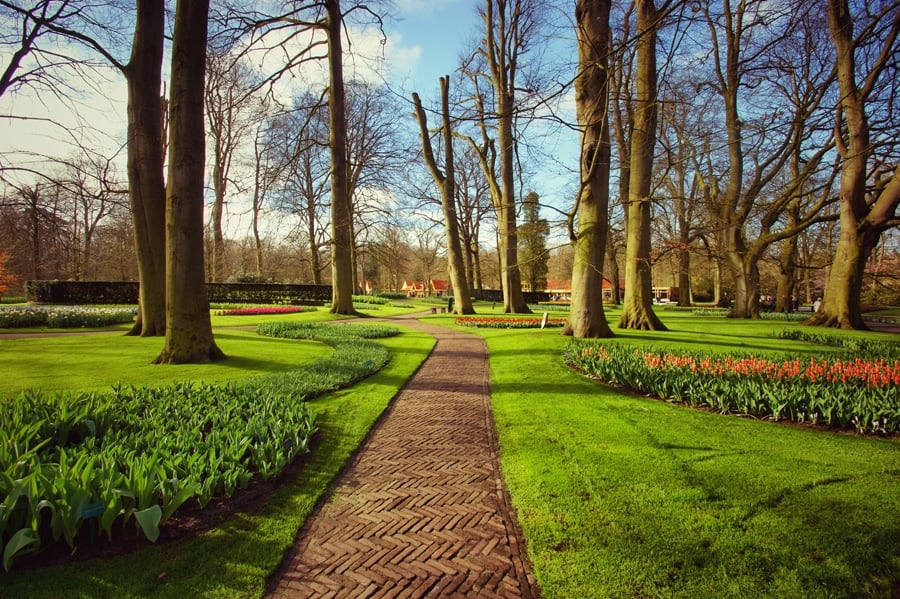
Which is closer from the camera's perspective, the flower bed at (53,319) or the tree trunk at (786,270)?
the flower bed at (53,319)

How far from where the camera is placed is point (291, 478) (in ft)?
12.3

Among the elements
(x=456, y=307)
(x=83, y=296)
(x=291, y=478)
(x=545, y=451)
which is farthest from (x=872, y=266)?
(x=83, y=296)

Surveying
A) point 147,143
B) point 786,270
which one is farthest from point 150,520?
point 786,270

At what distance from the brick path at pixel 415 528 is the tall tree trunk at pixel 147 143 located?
8725 mm

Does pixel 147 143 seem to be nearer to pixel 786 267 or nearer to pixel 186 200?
pixel 186 200

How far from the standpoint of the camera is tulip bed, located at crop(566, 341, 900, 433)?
489 cm

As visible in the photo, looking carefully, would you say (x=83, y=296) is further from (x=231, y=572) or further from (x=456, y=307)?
(x=231, y=572)

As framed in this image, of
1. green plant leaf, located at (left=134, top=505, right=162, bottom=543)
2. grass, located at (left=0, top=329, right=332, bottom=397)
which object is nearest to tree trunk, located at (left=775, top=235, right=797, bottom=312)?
grass, located at (left=0, top=329, right=332, bottom=397)

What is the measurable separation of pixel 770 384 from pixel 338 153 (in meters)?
17.2

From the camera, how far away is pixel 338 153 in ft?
60.1

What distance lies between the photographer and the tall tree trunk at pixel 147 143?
1034cm

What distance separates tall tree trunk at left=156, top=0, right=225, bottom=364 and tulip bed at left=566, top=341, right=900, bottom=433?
753 centimetres

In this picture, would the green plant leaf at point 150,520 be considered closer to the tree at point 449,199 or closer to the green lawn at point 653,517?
the green lawn at point 653,517

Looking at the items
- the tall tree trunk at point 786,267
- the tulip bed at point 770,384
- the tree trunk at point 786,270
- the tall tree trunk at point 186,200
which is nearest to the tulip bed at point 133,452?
the tall tree trunk at point 186,200
